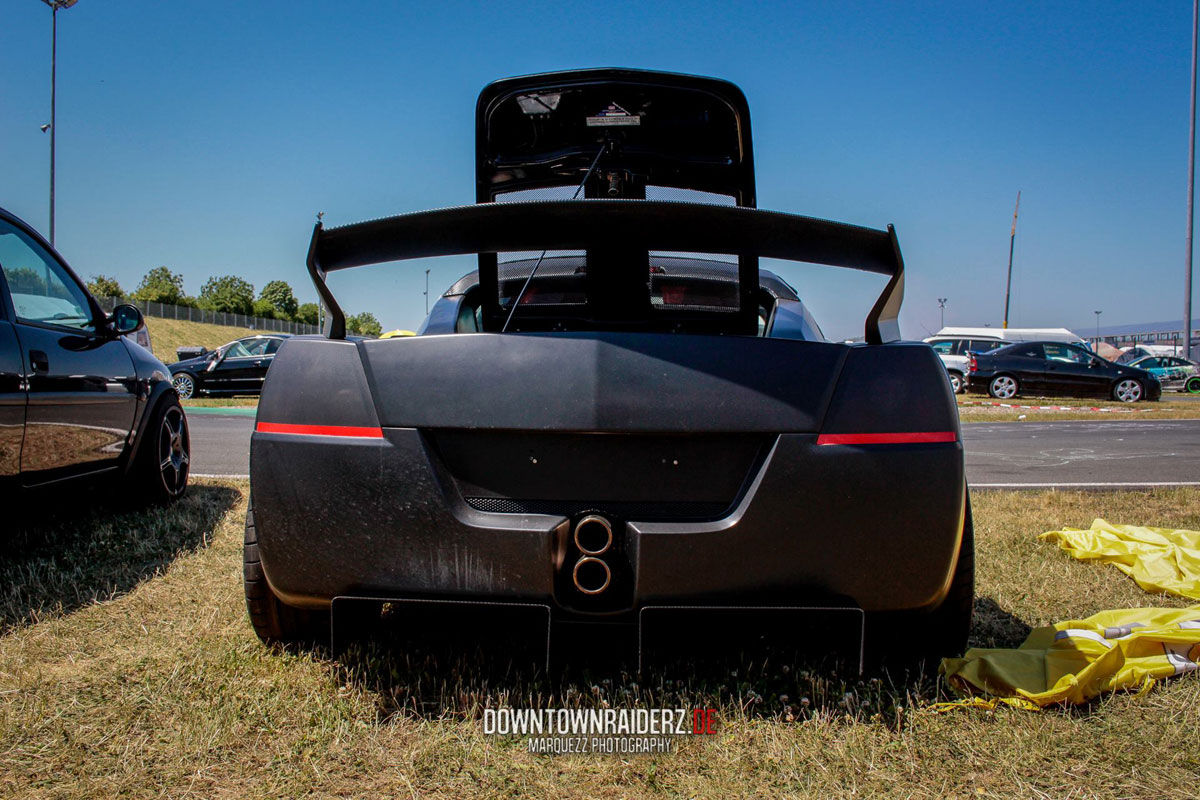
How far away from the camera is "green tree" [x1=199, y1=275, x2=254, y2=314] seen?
3676 inches

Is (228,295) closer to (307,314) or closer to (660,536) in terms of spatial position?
(307,314)

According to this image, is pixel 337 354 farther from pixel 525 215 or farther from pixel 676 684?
pixel 676 684

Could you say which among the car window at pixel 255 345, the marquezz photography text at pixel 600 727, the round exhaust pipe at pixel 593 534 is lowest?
the marquezz photography text at pixel 600 727

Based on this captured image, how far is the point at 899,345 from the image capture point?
1.81m

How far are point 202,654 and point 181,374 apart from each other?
16.0m

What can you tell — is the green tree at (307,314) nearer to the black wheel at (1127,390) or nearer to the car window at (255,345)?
the car window at (255,345)

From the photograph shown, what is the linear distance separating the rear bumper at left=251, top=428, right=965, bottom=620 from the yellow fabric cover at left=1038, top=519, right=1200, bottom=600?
1.78m

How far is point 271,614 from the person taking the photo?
207 cm

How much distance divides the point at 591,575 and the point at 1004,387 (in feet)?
62.8

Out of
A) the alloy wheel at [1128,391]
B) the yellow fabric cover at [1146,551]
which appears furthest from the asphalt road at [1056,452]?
the alloy wheel at [1128,391]

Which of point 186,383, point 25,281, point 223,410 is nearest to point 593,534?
point 25,281

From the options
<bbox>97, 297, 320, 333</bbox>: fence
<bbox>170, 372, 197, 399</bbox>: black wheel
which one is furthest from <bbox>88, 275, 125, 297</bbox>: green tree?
<bbox>170, 372, 197, 399</bbox>: black wheel

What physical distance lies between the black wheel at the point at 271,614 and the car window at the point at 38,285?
1.81 m

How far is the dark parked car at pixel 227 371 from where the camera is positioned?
16109mm
